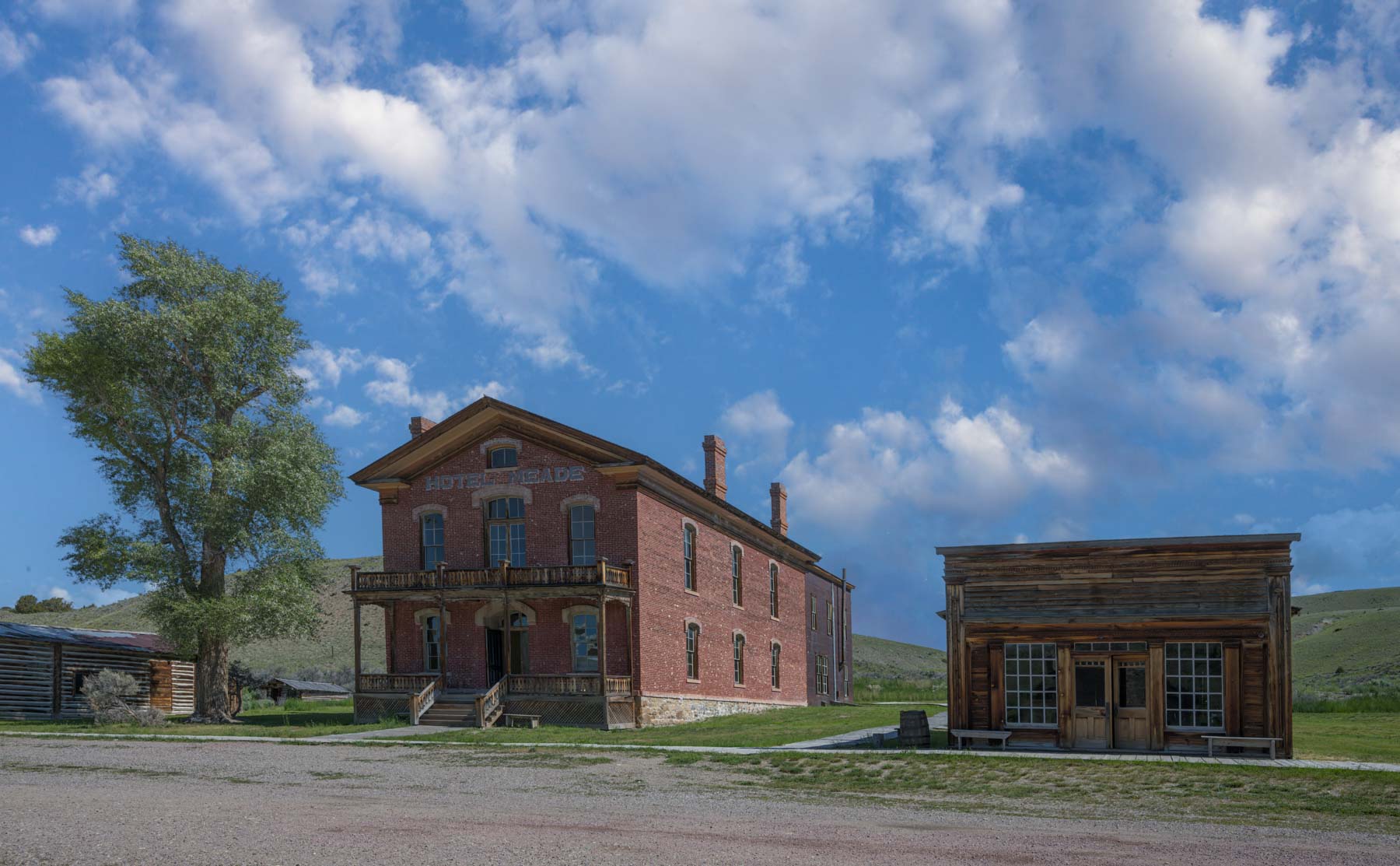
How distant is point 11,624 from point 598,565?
2152 centimetres

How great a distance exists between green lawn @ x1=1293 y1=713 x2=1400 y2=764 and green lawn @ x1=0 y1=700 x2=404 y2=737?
21303 mm

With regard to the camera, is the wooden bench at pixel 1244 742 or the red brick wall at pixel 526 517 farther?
the red brick wall at pixel 526 517

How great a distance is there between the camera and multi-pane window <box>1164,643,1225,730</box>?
77.1ft

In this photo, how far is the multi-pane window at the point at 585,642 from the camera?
3541 centimetres

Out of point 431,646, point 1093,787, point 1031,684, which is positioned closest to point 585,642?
point 431,646

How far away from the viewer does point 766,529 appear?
154 ft

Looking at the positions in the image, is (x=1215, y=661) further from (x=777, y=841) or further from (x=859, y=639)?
(x=859, y=639)

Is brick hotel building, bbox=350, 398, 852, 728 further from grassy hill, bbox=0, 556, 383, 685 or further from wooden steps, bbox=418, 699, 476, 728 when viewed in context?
grassy hill, bbox=0, 556, 383, 685

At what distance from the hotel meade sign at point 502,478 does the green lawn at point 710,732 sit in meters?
7.06

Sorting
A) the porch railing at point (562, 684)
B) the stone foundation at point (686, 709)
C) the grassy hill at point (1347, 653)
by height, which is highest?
the porch railing at point (562, 684)

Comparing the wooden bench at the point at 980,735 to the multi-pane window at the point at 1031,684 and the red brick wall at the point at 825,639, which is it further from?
the red brick wall at the point at 825,639

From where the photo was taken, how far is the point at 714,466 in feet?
146

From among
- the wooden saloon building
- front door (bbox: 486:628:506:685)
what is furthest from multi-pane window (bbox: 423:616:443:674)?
the wooden saloon building

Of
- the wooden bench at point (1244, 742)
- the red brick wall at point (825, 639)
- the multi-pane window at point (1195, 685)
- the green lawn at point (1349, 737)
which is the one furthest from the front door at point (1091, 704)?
the red brick wall at point (825, 639)
